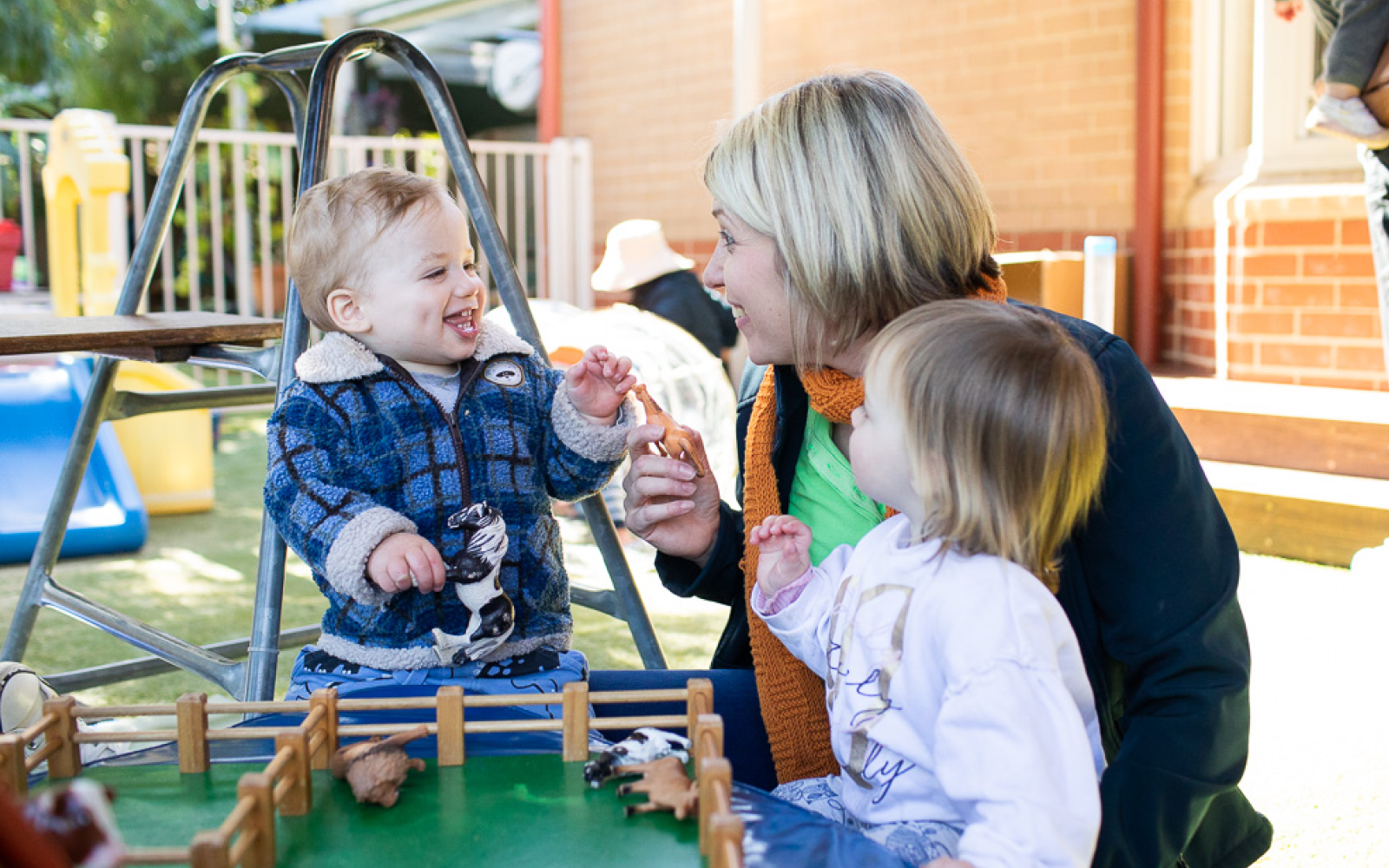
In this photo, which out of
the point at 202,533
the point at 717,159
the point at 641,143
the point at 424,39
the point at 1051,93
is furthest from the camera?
the point at 424,39

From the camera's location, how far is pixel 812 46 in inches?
301

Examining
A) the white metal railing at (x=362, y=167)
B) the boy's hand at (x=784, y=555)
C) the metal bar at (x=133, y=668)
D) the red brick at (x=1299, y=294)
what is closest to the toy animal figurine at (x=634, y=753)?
the boy's hand at (x=784, y=555)

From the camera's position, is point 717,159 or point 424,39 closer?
point 717,159

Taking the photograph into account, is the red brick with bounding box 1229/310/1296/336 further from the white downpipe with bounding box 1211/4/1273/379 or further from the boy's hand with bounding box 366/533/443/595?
the boy's hand with bounding box 366/533/443/595

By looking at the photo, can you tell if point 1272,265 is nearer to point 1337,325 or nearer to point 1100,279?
point 1337,325

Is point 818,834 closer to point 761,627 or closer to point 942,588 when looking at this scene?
point 942,588

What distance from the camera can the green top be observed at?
160 centimetres

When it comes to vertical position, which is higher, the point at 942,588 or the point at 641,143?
the point at 641,143

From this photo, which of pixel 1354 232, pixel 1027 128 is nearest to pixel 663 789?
pixel 1354 232

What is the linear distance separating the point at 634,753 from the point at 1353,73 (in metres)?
2.89

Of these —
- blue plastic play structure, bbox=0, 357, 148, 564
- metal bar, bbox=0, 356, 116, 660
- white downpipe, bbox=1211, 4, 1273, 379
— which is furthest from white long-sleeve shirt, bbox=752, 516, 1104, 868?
white downpipe, bbox=1211, 4, 1273, 379

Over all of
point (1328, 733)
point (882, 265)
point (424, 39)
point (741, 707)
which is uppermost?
point (424, 39)

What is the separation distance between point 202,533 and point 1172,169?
4656 millimetres

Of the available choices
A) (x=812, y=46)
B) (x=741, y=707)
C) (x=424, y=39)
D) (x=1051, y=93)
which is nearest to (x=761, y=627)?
(x=741, y=707)
